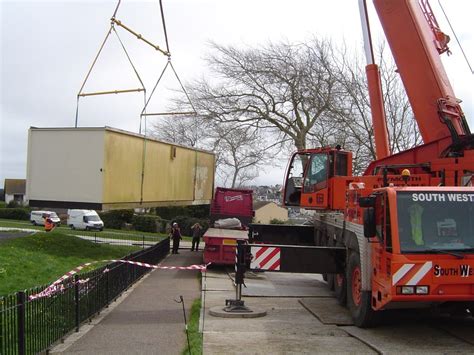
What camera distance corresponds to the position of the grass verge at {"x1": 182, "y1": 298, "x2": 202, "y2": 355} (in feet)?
24.0

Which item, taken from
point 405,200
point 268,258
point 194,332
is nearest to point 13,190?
point 268,258

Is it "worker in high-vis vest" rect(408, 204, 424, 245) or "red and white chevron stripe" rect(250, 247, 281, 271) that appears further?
"red and white chevron stripe" rect(250, 247, 281, 271)

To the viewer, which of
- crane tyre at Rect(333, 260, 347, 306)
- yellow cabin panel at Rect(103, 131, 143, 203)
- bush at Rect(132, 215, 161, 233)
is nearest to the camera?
crane tyre at Rect(333, 260, 347, 306)

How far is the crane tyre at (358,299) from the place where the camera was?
28.6 feet

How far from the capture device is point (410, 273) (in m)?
7.62

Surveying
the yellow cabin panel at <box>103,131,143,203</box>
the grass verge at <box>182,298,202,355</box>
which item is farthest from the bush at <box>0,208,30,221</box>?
the grass verge at <box>182,298,202,355</box>

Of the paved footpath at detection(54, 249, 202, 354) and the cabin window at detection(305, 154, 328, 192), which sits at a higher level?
the cabin window at detection(305, 154, 328, 192)

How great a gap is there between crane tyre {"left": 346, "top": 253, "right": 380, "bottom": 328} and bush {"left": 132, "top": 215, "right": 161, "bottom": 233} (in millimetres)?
35664

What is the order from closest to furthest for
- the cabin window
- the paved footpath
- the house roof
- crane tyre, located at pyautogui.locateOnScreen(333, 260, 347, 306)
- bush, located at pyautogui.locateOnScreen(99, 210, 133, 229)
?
the paved footpath < crane tyre, located at pyautogui.locateOnScreen(333, 260, 347, 306) < the cabin window < bush, located at pyautogui.locateOnScreen(99, 210, 133, 229) < the house roof

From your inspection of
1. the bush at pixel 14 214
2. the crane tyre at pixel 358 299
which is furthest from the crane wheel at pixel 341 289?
the bush at pixel 14 214

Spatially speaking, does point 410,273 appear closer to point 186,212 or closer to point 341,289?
point 341,289

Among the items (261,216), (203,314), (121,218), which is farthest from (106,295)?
(261,216)

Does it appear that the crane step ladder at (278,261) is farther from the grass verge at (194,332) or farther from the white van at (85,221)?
the white van at (85,221)

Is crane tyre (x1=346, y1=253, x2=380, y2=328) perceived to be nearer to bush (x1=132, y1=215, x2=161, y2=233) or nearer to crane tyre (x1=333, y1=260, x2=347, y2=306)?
crane tyre (x1=333, y1=260, x2=347, y2=306)
